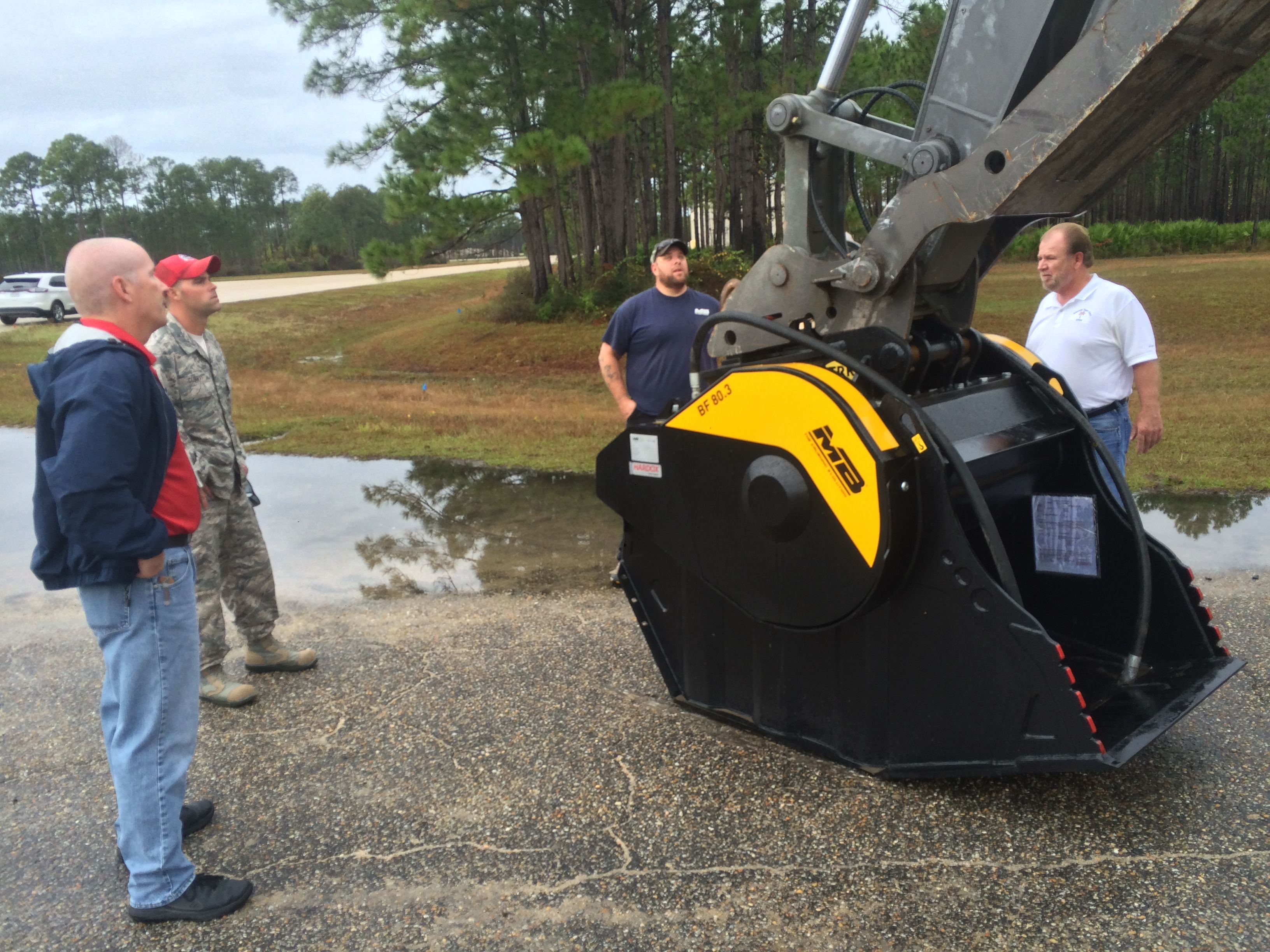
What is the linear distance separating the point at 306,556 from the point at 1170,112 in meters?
5.39

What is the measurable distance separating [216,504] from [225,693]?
0.82 m

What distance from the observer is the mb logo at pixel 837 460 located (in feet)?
9.51

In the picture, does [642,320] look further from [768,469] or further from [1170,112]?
[1170,112]

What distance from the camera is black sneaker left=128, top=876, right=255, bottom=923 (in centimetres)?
281

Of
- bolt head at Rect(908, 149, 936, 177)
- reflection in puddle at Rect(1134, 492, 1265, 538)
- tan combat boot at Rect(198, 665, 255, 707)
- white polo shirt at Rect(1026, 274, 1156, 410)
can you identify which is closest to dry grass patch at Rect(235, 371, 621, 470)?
reflection in puddle at Rect(1134, 492, 1265, 538)

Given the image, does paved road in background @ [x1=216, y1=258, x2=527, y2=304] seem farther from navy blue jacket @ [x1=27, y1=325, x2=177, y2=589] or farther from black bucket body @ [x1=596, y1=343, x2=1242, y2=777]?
navy blue jacket @ [x1=27, y1=325, x2=177, y2=589]

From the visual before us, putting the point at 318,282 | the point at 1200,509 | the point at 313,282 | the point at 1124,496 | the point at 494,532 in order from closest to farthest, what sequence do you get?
the point at 1124,496 → the point at 1200,509 → the point at 494,532 → the point at 313,282 → the point at 318,282

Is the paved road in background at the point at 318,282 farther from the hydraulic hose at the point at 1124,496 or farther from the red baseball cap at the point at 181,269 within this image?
the hydraulic hose at the point at 1124,496

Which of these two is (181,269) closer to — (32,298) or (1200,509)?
(1200,509)

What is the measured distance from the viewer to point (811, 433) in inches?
118

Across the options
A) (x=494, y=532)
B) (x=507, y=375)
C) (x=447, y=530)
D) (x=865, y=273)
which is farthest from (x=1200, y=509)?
(x=507, y=375)

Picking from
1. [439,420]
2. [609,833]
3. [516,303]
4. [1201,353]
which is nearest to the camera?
[609,833]

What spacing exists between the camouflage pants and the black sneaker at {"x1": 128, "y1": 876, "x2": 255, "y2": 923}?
158 centimetres

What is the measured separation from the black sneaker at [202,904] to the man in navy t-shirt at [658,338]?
2.96m
